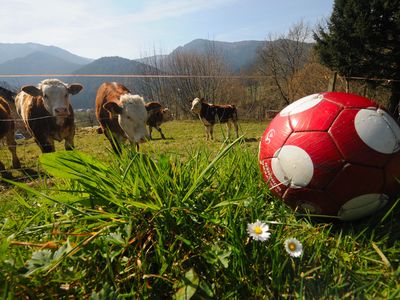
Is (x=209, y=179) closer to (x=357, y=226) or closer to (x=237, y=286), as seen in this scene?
(x=237, y=286)

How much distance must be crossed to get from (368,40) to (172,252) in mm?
17584

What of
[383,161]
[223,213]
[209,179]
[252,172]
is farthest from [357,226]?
[209,179]

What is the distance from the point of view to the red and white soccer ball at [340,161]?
147cm

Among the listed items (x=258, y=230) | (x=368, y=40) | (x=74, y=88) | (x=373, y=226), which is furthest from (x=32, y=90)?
(x=368, y=40)

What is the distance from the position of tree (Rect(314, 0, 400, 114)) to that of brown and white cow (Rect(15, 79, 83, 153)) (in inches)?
603

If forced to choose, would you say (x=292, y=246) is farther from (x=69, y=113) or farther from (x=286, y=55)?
(x=286, y=55)

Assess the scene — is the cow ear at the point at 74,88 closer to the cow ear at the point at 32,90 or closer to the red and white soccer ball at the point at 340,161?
the cow ear at the point at 32,90

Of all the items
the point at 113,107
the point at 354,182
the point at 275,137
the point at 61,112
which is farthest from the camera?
the point at 61,112

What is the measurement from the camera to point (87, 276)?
110 cm

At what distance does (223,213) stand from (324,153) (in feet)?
2.39

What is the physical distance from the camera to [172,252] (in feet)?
3.96

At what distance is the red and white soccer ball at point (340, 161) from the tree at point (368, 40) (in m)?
14.7

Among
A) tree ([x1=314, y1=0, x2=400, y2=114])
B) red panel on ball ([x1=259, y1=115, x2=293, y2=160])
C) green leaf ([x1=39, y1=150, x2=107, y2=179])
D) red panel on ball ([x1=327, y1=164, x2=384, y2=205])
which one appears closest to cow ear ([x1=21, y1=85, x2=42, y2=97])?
green leaf ([x1=39, y1=150, x2=107, y2=179])

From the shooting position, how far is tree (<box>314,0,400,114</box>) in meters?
13.5
